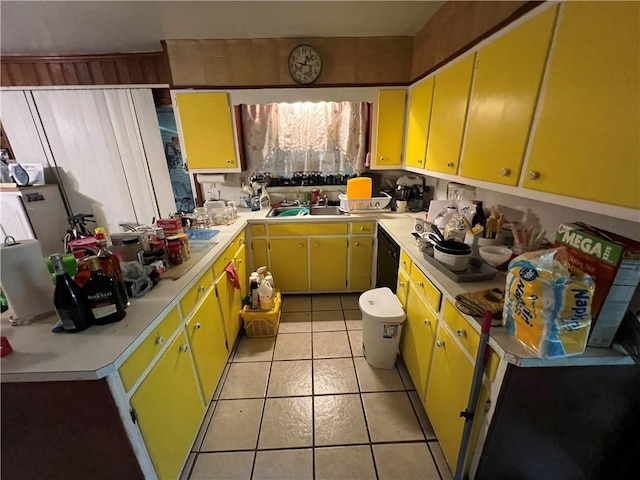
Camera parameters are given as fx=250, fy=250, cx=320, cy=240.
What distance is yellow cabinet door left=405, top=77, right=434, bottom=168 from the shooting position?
2.01m

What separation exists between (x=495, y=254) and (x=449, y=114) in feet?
3.22

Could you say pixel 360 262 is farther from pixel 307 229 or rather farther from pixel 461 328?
pixel 461 328

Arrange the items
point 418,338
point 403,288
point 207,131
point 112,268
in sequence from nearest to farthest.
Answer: point 112,268
point 418,338
point 403,288
point 207,131

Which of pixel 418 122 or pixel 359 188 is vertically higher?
pixel 418 122

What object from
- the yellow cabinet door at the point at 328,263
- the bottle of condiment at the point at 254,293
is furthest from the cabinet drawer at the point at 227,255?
the yellow cabinet door at the point at 328,263

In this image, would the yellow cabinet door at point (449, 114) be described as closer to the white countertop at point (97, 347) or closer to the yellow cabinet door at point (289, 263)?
the white countertop at point (97, 347)

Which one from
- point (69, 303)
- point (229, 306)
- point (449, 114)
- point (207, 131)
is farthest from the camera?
point (207, 131)

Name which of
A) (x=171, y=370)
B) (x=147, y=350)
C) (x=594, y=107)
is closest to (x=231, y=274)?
(x=171, y=370)

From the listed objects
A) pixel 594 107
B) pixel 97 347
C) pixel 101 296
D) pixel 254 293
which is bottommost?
pixel 254 293

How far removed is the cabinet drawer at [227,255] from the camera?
1.64 m

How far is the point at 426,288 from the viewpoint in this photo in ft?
4.61

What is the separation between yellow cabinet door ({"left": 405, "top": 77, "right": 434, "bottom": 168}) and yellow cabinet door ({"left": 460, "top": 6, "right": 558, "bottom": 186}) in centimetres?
62

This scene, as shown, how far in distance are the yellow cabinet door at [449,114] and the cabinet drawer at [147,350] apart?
180 cm

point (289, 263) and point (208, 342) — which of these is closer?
point (208, 342)
